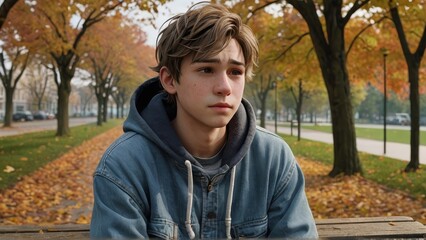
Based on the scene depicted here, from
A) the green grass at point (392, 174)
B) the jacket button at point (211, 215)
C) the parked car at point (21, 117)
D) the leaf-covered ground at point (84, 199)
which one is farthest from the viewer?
the parked car at point (21, 117)

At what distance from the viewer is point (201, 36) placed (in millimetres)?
1919

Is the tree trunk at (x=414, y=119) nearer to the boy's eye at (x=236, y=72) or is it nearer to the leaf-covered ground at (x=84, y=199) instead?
the leaf-covered ground at (x=84, y=199)

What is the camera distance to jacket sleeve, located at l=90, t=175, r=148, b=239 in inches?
72.6

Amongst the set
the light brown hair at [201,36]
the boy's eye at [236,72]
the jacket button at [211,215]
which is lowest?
the jacket button at [211,215]

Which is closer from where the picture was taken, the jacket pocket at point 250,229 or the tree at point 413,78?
the jacket pocket at point 250,229

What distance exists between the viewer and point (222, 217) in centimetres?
211

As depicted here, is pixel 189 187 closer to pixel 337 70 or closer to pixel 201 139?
pixel 201 139

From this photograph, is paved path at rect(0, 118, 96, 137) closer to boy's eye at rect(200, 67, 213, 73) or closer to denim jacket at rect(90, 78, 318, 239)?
denim jacket at rect(90, 78, 318, 239)

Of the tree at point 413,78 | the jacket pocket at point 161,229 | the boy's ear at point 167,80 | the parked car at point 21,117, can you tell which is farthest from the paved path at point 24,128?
the jacket pocket at point 161,229

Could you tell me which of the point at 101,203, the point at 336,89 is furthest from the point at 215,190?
the point at 336,89

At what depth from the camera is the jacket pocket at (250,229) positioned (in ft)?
6.97

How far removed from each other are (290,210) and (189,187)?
52 cm

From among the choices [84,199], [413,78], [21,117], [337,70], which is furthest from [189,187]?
[21,117]

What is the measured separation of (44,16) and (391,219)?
18.3 meters
